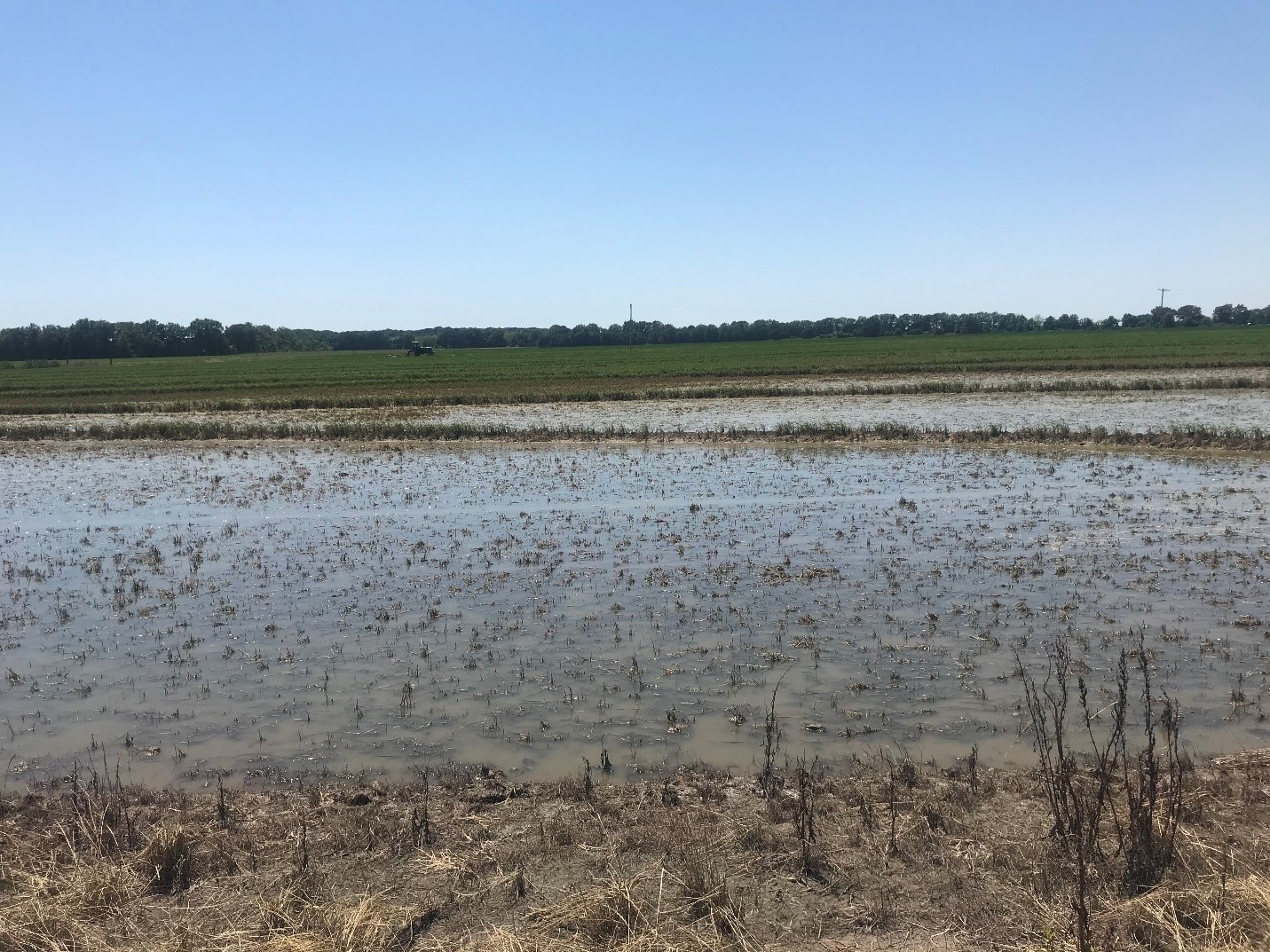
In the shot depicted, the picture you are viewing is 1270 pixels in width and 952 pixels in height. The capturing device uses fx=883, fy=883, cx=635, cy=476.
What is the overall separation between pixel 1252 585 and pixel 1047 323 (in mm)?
192246

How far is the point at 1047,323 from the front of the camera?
184 meters

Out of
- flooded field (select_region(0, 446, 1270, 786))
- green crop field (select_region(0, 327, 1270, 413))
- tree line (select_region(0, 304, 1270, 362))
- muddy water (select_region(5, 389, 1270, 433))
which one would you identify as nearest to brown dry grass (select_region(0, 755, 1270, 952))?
flooded field (select_region(0, 446, 1270, 786))

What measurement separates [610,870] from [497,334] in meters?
179

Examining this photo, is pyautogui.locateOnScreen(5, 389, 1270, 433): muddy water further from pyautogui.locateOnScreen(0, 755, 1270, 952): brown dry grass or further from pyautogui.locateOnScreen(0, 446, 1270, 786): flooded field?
pyautogui.locateOnScreen(0, 755, 1270, 952): brown dry grass

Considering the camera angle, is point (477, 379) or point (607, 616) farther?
point (477, 379)

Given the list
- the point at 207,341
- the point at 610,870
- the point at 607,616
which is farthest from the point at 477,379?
the point at 207,341

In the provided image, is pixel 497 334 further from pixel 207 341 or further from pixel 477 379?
pixel 477 379

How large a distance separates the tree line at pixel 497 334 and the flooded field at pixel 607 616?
391 ft

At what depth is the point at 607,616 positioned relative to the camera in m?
10.9

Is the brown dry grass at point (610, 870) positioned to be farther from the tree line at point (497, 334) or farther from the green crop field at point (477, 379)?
the tree line at point (497, 334)

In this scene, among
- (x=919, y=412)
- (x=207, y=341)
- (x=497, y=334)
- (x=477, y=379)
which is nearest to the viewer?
(x=919, y=412)

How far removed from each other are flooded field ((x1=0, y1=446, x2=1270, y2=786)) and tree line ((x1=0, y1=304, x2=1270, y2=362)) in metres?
119

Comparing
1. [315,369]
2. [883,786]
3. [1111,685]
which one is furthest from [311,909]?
[315,369]

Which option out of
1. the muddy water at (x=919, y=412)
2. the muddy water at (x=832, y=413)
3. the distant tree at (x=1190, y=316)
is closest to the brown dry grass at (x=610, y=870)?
the muddy water at (x=832, y=413)
